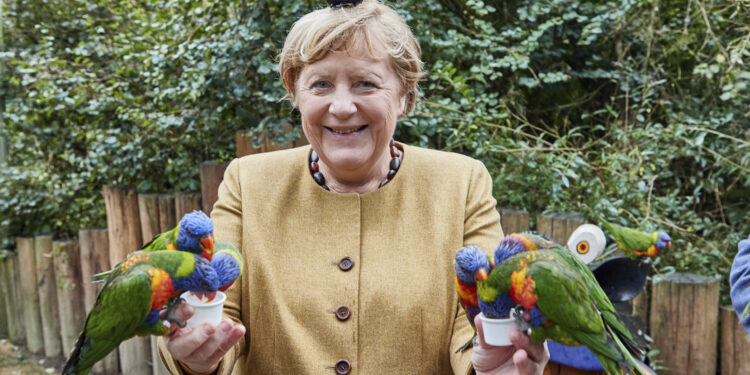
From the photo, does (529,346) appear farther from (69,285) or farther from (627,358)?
(69,285)

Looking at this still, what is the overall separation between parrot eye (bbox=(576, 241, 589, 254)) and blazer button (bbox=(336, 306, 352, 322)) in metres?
0.96

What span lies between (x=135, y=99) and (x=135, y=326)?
2.75 m

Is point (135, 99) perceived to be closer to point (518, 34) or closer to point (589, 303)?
point (518, 34)

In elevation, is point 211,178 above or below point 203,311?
above

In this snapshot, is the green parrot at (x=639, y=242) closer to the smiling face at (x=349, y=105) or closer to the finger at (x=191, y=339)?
the smiling face at (x=349, y=105)

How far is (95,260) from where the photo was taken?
423 cm

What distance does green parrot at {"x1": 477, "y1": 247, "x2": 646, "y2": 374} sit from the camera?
1438mm

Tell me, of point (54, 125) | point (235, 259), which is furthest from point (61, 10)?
point (235, 259)

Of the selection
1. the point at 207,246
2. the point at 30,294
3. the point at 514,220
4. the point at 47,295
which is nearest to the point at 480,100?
the point at 514,220

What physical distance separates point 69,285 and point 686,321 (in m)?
3.81

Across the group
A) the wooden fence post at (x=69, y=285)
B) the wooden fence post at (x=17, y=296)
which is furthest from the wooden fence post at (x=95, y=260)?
the wooden fence post at (x=17, y=296)

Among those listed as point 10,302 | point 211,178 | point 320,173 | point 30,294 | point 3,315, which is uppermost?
point 320,173

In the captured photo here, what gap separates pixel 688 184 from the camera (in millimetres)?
3844

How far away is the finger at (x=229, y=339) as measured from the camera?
5.22 feet
